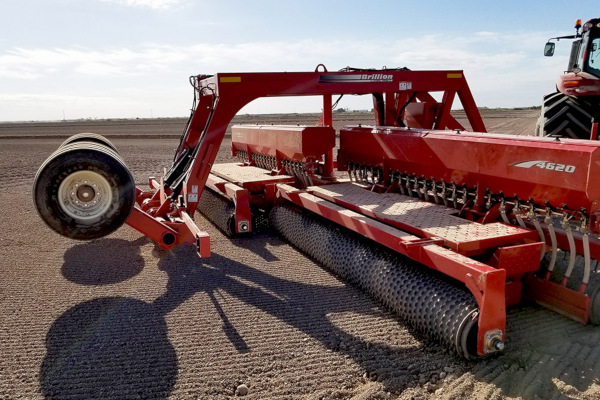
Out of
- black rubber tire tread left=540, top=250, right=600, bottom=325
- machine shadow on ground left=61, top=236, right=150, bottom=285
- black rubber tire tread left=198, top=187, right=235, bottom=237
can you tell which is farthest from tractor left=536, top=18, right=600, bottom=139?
machine shadow on ground left=61, top=236, right=150, bottom=285

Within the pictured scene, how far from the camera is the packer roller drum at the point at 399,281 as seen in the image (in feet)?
9.78

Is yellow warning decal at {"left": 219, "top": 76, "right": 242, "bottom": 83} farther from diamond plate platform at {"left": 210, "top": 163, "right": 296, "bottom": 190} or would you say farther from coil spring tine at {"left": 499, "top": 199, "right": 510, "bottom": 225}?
coil spring tine at {"left": 499, "top": 199, "right": 510, "bottom": 225}

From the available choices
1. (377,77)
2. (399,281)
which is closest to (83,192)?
(399,281)

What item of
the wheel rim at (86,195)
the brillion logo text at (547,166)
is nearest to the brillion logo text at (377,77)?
the brillion logo text at (547,166)

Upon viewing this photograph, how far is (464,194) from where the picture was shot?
4250mm

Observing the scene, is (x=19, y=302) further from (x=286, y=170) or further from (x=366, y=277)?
(x=286, y=170)

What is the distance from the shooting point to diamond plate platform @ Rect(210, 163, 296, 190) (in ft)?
19.9

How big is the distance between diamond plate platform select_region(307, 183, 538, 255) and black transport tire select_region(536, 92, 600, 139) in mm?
2130

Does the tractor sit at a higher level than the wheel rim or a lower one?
higher

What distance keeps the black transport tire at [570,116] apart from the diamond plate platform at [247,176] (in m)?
3.13

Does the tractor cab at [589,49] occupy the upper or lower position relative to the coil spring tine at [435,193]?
upper

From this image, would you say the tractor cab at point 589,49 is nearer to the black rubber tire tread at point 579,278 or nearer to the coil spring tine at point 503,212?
the black rubber tire tread at point 579,278

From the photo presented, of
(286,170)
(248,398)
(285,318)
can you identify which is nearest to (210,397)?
(248,398)

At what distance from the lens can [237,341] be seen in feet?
10.8
